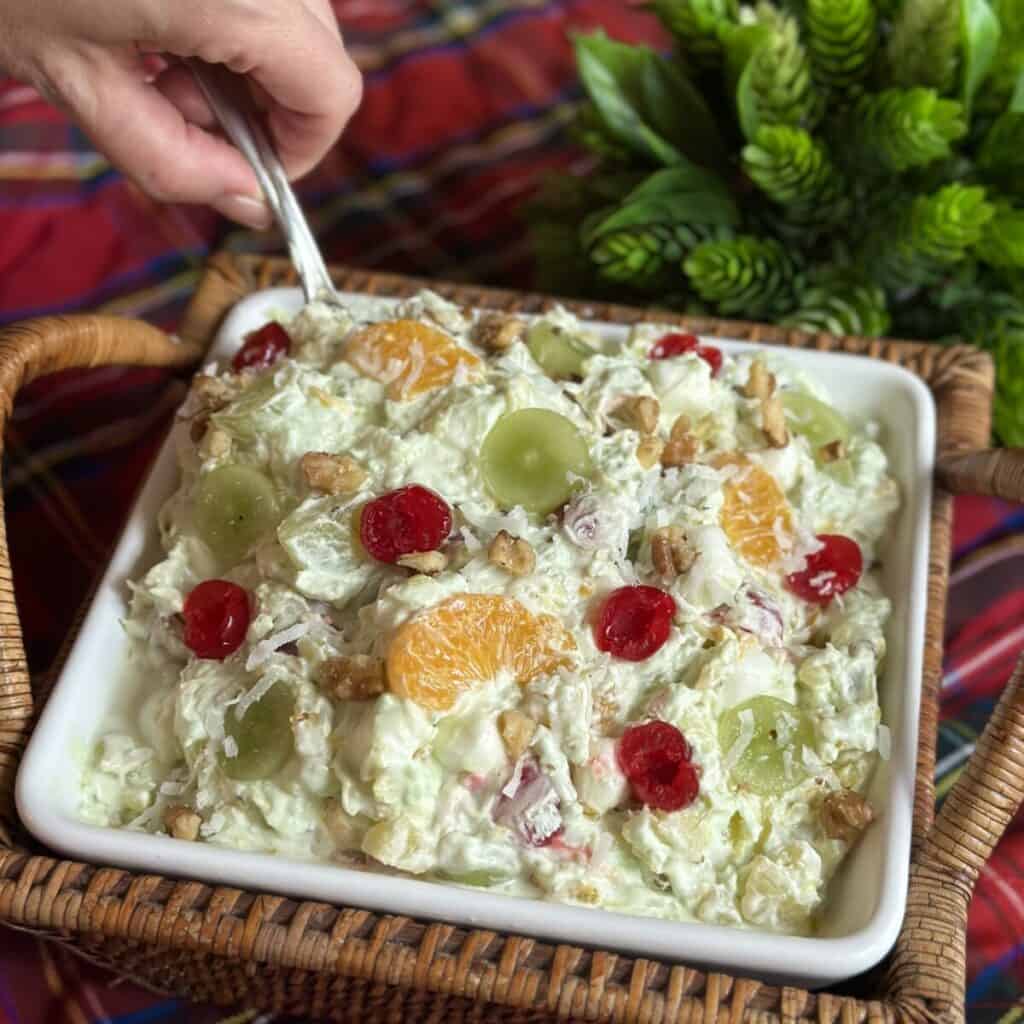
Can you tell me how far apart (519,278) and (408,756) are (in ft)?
4.25

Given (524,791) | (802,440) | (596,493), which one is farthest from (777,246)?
(524,791)

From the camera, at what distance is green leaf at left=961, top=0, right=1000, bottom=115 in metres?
1.81

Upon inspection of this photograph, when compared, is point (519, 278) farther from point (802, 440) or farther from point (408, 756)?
point (408, 756)

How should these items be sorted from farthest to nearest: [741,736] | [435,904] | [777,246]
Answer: [777,246], [741,736], [435,904]

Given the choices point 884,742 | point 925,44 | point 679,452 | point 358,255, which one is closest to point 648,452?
point 679,452

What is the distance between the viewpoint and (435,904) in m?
1.19

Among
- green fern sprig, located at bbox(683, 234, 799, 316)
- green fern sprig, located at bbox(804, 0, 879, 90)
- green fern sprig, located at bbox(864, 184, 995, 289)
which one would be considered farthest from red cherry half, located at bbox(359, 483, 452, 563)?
green fern sprig, located at bbox(804, 0, 879, 90)

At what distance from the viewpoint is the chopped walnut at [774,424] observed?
1.49 metres

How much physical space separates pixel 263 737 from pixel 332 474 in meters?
0.28

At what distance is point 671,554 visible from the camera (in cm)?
136

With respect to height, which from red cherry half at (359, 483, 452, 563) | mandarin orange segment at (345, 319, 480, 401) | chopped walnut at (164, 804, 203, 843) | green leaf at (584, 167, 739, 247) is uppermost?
mandarin orange segment at (345, 319, 480, 401)

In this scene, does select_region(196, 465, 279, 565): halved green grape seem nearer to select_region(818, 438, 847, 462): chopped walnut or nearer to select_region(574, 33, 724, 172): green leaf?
select_region(818, 438, 847, 462): chopped walnut

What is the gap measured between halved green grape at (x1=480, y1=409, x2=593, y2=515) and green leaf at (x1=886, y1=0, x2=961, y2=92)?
886 millimetres

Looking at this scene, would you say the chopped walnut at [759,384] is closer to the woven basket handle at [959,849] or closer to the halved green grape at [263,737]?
the woven basket handle at [959,849]
